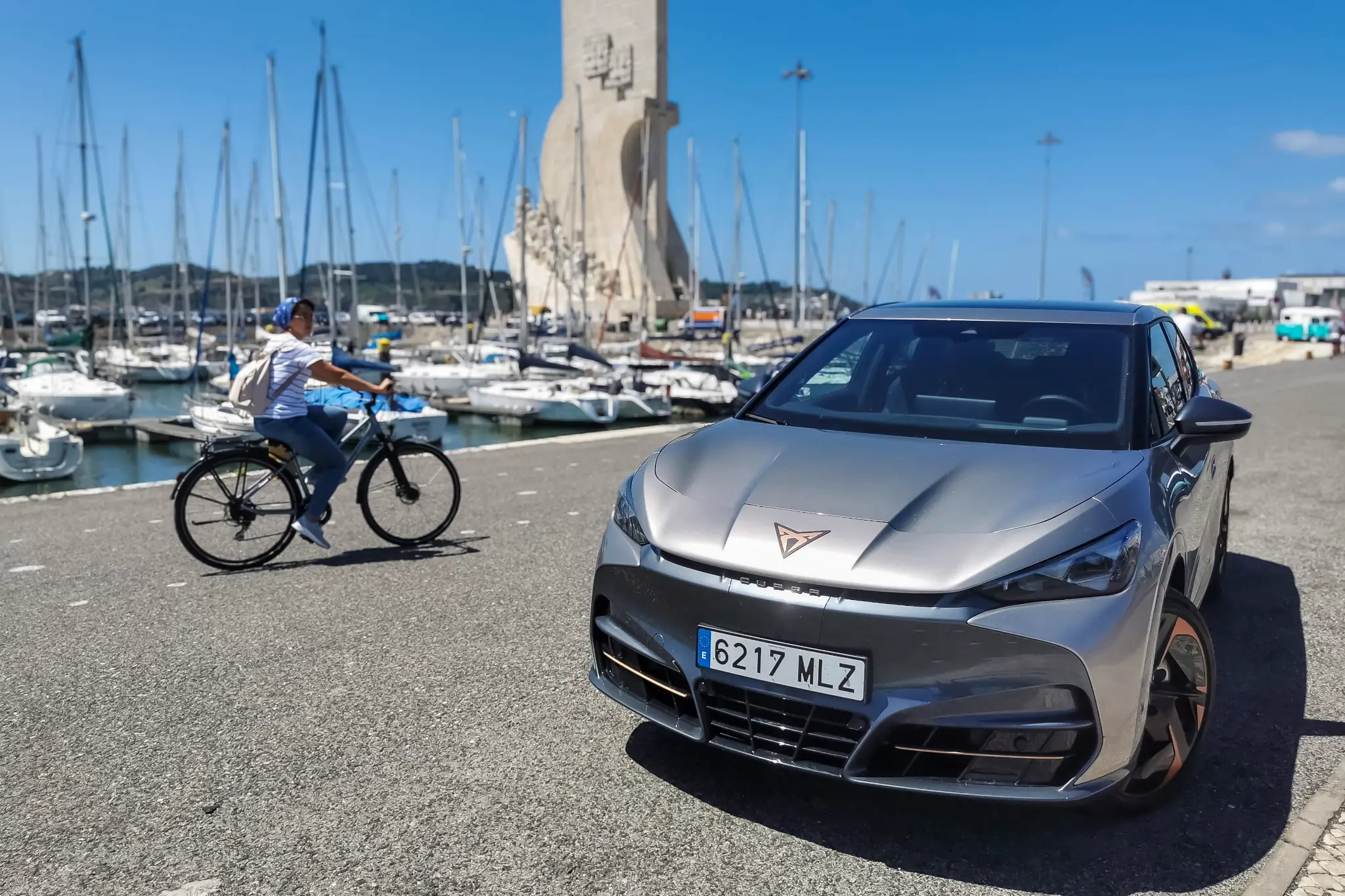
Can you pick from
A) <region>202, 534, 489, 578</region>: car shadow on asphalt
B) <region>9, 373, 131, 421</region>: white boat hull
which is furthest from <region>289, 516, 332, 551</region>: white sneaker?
<region>9, 373, 131, 421</region>: white boat hull

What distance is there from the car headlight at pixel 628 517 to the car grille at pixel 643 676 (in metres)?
0.34

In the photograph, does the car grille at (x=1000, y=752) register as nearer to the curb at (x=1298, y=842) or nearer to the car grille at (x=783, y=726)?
the car grille at (x=783, y=726)

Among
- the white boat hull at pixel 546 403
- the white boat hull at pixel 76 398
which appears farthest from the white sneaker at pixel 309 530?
the white boat hull at pixel 76 398

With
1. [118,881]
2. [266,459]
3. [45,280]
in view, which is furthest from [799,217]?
[118,881]

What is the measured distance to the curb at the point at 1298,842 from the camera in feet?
9.07

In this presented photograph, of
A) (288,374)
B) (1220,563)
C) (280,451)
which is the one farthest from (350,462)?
(1220,563)

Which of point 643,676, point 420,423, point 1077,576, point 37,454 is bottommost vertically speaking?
point 37,454

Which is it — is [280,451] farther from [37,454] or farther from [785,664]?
[37,454]

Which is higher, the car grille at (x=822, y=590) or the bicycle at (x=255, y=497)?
the car grille at (x=822, y=590)

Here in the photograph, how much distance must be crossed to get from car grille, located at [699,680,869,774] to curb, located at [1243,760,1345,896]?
1137 mm

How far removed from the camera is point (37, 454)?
17.9 meters

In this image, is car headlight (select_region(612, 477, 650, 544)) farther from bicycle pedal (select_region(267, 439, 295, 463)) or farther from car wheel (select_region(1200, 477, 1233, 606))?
car wheel (select_region(1200, 477, 1233, 606))

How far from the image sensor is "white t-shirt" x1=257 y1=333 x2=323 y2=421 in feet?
20.0

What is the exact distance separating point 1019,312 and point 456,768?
2.99 meters
